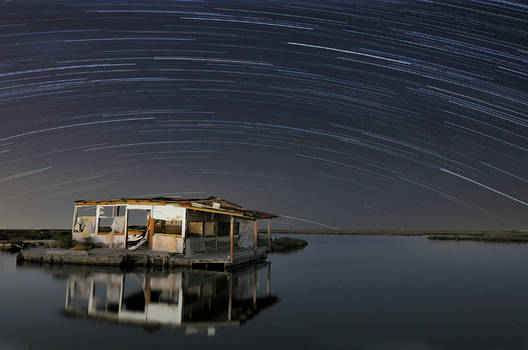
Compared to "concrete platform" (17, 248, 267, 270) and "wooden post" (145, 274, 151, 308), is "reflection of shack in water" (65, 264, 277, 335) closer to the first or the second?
"wooden post" (145, 274, 151, 308)

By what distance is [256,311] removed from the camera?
12.9 metres

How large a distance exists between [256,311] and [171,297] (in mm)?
3579

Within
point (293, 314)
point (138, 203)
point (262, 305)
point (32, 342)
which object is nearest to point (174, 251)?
point (138, 203)

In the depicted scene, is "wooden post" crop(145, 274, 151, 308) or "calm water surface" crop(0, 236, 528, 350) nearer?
"calm water surface" crop(0, 236, 528, 350)

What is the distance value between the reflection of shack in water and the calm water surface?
1.7 inches

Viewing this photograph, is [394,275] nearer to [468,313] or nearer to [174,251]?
[468,313]

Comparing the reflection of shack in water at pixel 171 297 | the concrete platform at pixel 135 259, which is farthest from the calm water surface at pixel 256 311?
the concrete platform at pixel 135 259

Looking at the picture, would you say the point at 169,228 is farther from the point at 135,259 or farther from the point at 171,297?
the point at 171,297

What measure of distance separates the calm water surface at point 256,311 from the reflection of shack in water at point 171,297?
0.04 m

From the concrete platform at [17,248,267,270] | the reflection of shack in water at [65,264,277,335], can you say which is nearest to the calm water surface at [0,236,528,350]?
the reflection of shack in water at [65,264,277,335]

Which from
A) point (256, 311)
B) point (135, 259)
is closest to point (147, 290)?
point (256, 311)

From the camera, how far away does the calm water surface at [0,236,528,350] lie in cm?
966

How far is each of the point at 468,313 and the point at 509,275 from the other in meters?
14.9

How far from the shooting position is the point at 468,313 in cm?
1371
